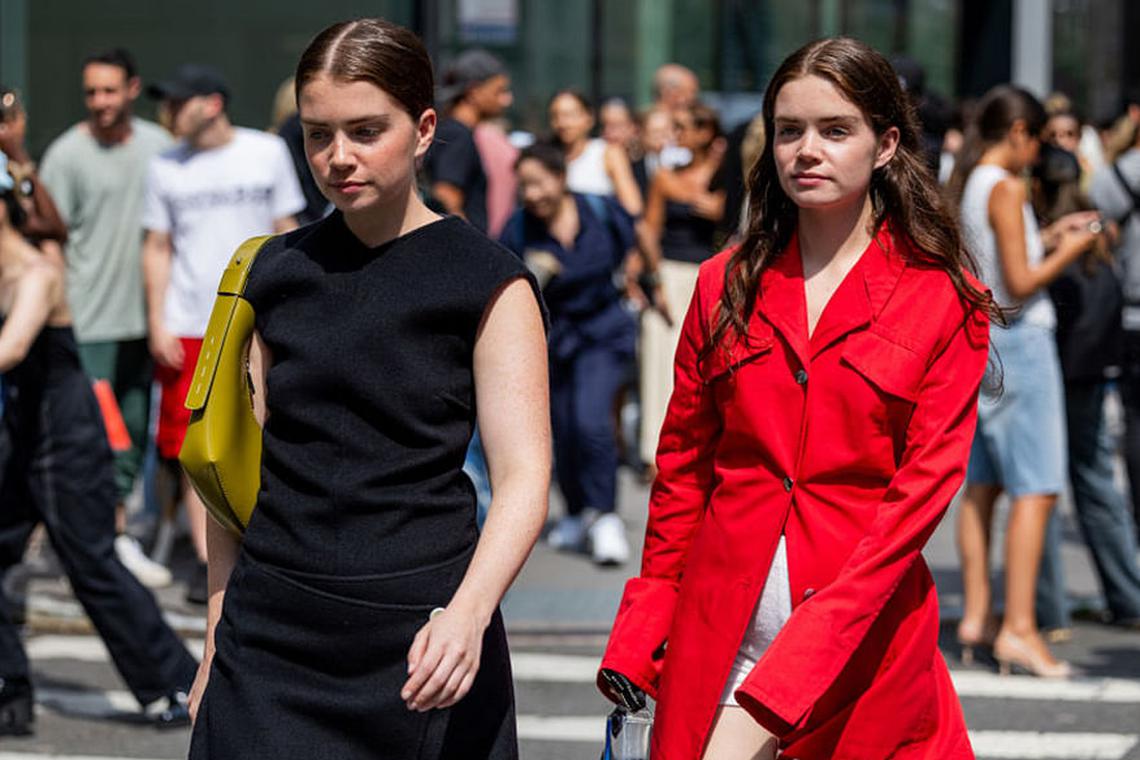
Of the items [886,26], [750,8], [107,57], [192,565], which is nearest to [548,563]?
[192,565]

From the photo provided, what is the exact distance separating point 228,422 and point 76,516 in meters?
3.30

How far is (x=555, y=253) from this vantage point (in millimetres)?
9727

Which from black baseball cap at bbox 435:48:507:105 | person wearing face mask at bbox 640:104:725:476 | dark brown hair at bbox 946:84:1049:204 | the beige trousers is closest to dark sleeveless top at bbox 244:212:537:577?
dark brown hair at bbox 946:84:1049:204

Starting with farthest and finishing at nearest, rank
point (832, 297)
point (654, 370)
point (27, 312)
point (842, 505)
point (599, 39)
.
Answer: point (599, 39), point (654, 370), point (27, 312), point (832, 297), point (842, 505)

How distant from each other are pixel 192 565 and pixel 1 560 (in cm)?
288

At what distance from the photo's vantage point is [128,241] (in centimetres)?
980

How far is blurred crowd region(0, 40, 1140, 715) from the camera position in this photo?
761 cm

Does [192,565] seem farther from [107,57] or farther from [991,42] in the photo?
[991,42]

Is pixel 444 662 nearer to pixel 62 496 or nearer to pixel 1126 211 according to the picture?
pixel 62 496

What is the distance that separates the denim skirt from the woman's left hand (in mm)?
4465

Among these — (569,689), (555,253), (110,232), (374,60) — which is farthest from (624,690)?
(110,232)

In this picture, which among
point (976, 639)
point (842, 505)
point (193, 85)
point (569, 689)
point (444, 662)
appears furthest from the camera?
point (193, 85)

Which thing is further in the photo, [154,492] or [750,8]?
[750,8]

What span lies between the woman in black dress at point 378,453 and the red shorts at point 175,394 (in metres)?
5.38
